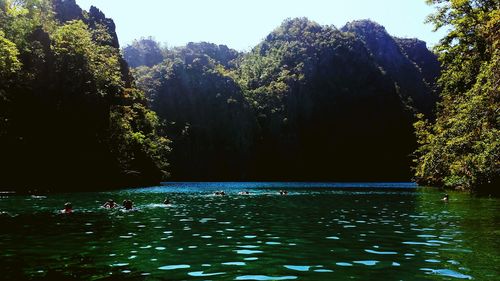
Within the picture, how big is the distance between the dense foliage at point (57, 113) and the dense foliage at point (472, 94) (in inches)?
2127

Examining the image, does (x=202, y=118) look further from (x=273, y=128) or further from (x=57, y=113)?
(x=57, y=113)

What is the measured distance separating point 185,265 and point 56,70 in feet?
236

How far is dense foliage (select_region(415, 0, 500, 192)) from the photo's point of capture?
140 ft

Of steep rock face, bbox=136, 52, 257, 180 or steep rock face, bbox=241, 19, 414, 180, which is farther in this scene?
steep rock face, bbox=241, 19, 414, 180

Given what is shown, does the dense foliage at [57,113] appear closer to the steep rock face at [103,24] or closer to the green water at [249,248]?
the steep rock face at [103,24]

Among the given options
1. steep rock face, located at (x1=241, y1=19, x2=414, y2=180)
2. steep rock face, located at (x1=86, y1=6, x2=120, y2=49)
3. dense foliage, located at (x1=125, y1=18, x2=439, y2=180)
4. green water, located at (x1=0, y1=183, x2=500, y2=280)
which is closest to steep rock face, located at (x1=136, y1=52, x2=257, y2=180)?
dense foliage, located at (x1=125, y1=18, x2=439, y2=180)

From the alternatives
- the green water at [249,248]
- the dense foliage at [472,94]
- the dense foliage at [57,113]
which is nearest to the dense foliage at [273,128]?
the dense foliage at [57,113]

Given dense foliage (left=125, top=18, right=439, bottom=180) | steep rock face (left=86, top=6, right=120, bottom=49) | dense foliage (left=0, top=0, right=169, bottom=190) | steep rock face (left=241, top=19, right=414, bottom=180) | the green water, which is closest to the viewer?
the green water

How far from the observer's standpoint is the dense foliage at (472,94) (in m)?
42.5

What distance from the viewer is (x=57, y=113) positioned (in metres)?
76.4

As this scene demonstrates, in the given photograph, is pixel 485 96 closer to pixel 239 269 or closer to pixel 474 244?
pixel 474 244

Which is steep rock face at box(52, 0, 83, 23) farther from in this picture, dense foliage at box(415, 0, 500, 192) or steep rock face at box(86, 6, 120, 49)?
dense foliage at box(415, 0, 500, 192)

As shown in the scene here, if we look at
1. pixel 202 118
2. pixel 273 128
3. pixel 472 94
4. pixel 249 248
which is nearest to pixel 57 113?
pixel 472 94

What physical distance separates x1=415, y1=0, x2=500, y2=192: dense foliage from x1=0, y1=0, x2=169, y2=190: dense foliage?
177ft
